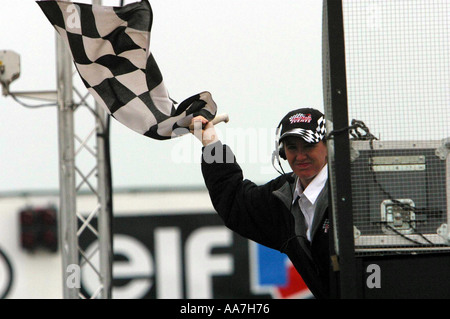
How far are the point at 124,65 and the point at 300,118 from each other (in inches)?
27.9

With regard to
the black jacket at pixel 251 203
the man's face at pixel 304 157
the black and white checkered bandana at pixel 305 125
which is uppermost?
the black and white checkered bandana at pixel 305 125

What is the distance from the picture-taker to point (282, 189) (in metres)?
3.34

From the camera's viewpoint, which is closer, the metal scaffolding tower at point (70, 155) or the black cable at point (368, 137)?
the black cable at point (368, 137)

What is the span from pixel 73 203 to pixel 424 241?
3.57 m

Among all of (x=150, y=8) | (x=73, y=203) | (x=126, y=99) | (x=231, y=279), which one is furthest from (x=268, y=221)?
(x=231, y=279)

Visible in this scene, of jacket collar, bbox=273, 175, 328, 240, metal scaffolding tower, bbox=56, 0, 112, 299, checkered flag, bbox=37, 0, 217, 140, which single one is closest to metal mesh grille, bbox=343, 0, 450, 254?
jacket collar, bbox=273, 175, 328, 240

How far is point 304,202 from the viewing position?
321 cm

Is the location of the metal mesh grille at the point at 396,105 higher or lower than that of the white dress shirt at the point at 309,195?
higher

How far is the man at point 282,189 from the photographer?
3.15 metres

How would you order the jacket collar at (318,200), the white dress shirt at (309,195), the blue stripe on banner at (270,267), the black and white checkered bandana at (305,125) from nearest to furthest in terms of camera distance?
the jacket collar at (318,200)
the white dress shirt at (309,195)
the black and white checkered bandana at (305,125)
the blue stripe on banner at (270,267)

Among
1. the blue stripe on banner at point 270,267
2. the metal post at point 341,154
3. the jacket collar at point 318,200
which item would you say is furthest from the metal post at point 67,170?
the blue stripe on banner at point 270,267

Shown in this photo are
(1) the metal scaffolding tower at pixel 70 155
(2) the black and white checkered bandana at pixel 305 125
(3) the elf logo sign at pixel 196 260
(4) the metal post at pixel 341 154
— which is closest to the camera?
(4) the metal post at pixel 341 154

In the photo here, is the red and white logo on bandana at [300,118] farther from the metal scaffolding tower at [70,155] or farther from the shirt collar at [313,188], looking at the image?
the metal scaffolding tower at [70,155]

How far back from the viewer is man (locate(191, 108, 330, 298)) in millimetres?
3152
